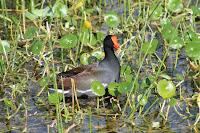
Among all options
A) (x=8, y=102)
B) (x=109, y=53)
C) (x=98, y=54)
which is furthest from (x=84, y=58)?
(x=8, y=102)

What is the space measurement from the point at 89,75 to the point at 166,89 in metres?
1.35

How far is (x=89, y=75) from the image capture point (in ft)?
26.2

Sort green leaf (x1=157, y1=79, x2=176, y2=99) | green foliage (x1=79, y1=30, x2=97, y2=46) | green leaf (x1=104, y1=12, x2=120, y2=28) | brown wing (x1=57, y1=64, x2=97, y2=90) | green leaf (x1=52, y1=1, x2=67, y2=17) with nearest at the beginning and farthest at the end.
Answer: green leaf (x1=157, y1=79, x2=176, y2=99)
brown wing (x1=57, y1=64, x2=97, y2=90)
green foliage (x1=79, y1=30, x2=97, y2=46)
green leaf (x1=104, y1=12, x2=120, y2=28)
green leaf (x1=52, y1=1, x2=67, y2=17)

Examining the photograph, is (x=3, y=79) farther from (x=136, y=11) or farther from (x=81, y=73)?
(x=136, y=11)

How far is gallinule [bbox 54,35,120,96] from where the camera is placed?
26.0 ft

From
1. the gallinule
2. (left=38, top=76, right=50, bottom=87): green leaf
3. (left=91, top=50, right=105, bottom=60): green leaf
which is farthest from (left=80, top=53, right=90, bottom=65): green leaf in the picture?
(left=38, top=76, right=50, bottom=87): green leaf

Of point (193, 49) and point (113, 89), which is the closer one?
point (113, 89)

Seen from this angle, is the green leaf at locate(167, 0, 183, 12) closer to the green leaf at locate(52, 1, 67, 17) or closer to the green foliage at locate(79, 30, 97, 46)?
the green foliage at locate(79, 30, 97, 46)

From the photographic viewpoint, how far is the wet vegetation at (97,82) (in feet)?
23.3

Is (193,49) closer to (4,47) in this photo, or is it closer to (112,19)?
(112,19)

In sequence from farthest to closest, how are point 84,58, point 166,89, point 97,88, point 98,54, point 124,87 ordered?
point 98,54 → point 84,58 → point 97,88 → point 124,87 → point 166,89

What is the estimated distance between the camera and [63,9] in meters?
9.08

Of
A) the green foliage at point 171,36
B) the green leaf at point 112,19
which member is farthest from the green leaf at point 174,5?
the green leaf at point 112,19

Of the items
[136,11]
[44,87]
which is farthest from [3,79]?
[136,11]
